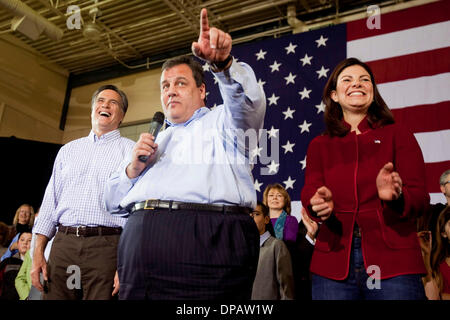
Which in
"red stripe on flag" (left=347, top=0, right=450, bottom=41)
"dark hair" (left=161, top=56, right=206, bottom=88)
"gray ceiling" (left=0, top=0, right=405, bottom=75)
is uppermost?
"gray ceiling" (left=0, top=0, right=405, bottom=75)

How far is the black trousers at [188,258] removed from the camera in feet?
3.93

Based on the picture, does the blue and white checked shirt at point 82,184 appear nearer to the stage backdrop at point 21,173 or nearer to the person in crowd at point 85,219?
the person in crowd at point 85,219

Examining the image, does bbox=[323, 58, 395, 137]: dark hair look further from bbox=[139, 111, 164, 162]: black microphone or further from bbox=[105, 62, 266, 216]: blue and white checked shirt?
bbox=[139, 111, 164, 162]: black microphone

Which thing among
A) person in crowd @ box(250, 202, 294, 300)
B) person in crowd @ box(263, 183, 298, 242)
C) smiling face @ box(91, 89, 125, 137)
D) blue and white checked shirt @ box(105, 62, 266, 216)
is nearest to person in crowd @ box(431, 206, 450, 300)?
person in crowd @ box(250, 202, 294, 300)

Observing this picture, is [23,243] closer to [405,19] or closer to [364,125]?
[364,125]

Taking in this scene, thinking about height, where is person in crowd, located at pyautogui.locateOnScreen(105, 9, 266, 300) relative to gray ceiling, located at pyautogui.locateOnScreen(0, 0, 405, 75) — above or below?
below

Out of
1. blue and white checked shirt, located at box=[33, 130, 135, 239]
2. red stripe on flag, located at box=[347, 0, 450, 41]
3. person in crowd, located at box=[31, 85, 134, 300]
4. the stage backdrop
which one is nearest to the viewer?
person in crowd, located at box=[31, 85, 134, 300]

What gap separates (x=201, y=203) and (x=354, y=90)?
694mm

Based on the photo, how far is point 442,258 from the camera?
264 centimetres

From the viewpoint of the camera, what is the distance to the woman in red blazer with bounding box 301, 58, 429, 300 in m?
1.20

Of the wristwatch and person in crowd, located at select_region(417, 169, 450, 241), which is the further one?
person in crowd, located at select_region(417, 169, 450, 241)

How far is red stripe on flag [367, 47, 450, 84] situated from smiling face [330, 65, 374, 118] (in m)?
3.47

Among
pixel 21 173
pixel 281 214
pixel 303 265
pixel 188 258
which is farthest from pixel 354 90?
pixel 21 173
